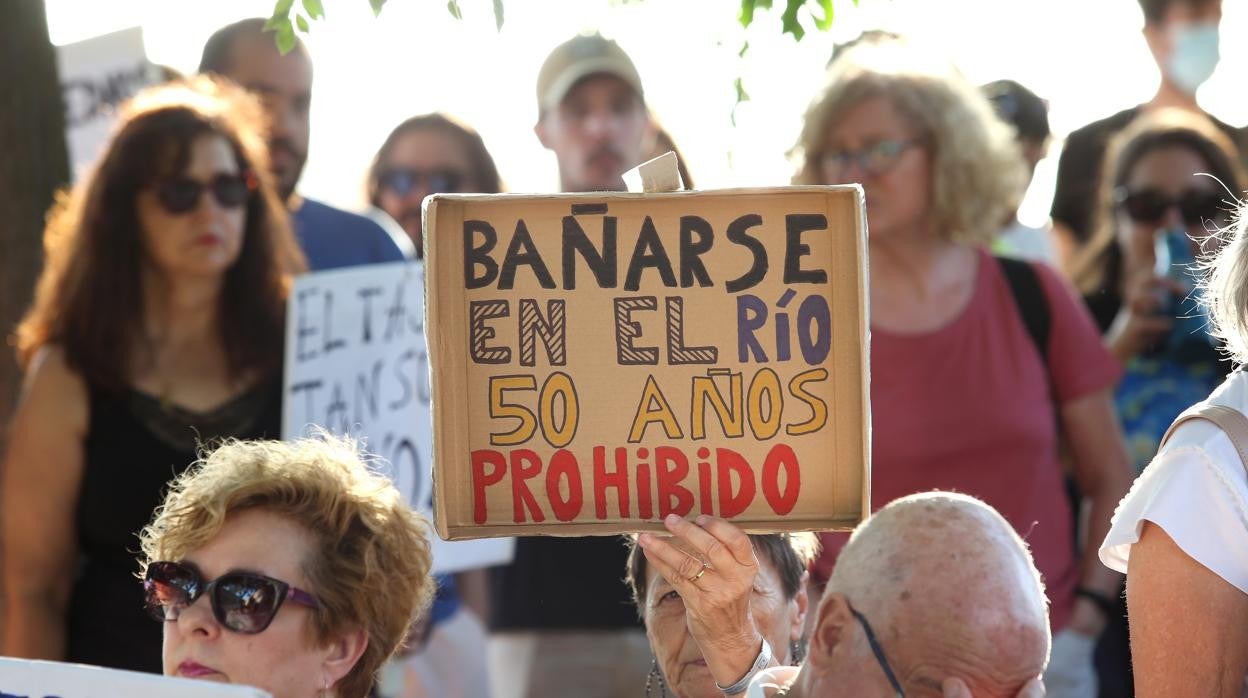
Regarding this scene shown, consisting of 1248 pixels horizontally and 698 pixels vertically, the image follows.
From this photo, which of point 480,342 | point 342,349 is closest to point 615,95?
point 342,349

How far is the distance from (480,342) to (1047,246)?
→ 3.70 meters

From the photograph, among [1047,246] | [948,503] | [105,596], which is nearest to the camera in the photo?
[948,503]

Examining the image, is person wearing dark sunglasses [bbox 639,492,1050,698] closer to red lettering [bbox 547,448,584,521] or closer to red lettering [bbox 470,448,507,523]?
red lettering [bbox 547,448,584,521]

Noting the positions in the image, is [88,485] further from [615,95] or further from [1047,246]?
[1047,246]

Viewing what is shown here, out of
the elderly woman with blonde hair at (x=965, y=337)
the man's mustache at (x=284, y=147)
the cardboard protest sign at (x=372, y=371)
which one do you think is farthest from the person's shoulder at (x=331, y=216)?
the elderly woman with blonde hair at (x=965, y=337)

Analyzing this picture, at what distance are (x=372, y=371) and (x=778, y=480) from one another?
2.33 metres

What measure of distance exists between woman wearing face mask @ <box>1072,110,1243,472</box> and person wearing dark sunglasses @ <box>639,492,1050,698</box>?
2.66 metres

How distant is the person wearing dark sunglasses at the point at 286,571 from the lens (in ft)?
10.3

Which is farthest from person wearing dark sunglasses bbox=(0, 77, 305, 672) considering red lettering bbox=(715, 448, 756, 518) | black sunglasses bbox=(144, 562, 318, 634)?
red lettering bbox=(715, 448, 756, 518)

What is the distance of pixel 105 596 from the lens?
435cm

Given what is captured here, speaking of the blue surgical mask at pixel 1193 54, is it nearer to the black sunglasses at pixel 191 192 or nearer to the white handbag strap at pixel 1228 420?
the black sunglasses at pixel 191 192

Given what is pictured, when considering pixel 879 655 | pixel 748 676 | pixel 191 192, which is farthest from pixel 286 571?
pixel 191 192

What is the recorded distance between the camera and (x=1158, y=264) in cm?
535

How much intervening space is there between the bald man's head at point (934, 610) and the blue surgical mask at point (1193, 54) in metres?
3.96
